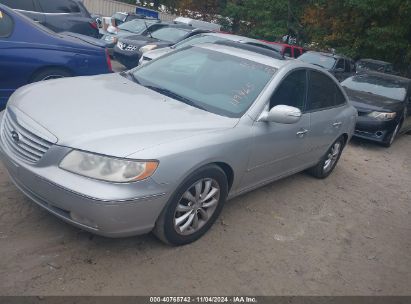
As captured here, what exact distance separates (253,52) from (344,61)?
10.2 meters

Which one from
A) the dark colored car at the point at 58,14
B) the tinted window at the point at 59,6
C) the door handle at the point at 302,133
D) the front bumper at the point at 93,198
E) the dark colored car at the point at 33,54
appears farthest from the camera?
the tinted window at the point at 59,6

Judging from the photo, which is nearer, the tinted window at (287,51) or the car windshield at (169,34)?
the car windshield at (169,34)

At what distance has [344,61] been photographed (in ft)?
44.6

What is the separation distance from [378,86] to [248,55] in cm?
632

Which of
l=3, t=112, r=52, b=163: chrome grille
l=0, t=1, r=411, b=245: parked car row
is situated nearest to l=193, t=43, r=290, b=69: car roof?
l=0, t=1, r=411, b=245: parked car row

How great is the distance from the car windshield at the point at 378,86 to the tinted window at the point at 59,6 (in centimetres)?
682

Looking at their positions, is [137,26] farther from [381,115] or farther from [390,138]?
[390,138]

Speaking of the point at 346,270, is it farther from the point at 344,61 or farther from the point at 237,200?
the point at 344,61

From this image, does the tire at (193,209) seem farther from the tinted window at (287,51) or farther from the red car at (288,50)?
the tinted window at (287,51)

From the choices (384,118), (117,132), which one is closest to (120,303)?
(117,132)

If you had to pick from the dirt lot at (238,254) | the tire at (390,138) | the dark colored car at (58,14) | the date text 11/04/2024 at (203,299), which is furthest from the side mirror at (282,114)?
the dark colored car at (58,14)

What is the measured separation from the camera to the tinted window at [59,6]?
9203mm

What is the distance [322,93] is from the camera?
16.3ft

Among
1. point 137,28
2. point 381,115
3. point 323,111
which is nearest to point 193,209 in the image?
point 323,111
